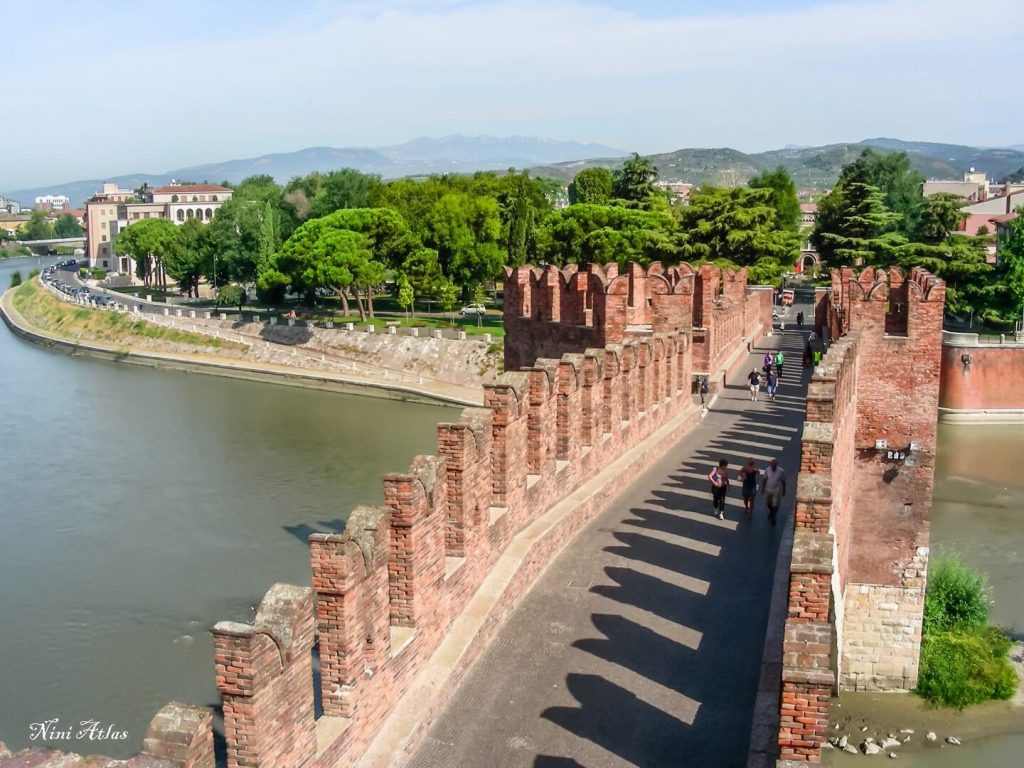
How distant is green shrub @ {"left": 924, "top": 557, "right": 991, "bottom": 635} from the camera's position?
71.4ft

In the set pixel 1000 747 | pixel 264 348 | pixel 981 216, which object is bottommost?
pixel 1000 747

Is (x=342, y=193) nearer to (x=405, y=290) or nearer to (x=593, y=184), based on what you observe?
(x=405, y=290)

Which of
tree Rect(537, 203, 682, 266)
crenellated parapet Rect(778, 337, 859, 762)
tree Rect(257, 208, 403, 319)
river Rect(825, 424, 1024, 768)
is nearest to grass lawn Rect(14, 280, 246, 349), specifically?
tree Rect(257, 208, 403, 319)

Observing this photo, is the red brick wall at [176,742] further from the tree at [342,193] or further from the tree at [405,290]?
the tree at [342,193]

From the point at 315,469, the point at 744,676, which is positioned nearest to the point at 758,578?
the point at 744,676

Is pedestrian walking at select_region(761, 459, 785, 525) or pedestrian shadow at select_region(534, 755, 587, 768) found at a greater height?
pedestrian walking at select_region(761, 459, 785, 525)

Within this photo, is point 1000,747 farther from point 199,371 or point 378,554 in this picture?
point 199,371

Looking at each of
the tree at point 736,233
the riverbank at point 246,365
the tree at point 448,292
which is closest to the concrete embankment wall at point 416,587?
the riverbank at point 246,365

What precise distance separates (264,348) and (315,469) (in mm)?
23948

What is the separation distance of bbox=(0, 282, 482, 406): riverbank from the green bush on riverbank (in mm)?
25403

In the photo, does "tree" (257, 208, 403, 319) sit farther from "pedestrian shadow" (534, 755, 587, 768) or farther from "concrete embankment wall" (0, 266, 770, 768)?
"pedestrian shadow" (534, 755, 587, 768)

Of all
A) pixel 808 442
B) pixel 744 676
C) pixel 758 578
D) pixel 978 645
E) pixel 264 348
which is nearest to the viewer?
pixel 744 676

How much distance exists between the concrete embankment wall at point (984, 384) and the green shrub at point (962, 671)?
24364 mm

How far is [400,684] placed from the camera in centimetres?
829
